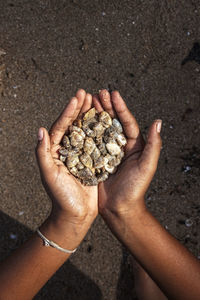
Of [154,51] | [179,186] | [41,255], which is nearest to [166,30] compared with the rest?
[154,51]

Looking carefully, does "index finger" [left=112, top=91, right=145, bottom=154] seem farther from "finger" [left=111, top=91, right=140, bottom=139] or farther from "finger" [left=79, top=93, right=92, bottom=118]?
"finger" [left=79, top=93, right=92, bottom=118]

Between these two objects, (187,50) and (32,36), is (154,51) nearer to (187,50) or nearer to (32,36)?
(187,50)

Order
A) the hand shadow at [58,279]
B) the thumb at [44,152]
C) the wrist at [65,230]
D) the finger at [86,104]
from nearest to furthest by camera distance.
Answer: the thumb at [44,152] → the wrist at [65,230] → the finger at [86,104] → the hand shadow at [58,279]

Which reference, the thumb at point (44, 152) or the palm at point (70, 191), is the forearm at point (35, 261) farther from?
the thumb at point (44, 152)

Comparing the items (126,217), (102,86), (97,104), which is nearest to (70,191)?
(126,217)

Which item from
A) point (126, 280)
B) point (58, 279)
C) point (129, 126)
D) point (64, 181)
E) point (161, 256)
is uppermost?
point (129, 126)

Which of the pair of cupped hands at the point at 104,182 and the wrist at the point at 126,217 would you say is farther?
the wrist at the point at 126,217

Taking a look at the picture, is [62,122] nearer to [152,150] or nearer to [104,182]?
[104,182]

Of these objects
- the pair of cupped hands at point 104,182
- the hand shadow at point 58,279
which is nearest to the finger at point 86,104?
the pair of cupped hands at point 104,182

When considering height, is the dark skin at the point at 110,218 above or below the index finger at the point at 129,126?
below
